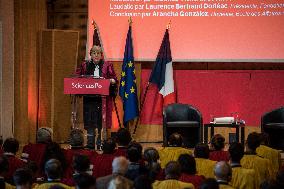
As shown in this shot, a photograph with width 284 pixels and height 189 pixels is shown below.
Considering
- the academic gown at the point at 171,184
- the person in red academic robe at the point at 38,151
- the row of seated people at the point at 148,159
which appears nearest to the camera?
the academic gown at the point at 171,184

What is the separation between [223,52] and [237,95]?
0.90m

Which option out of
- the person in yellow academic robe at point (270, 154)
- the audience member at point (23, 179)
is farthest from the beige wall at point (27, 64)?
the audience member at point (23, 179)

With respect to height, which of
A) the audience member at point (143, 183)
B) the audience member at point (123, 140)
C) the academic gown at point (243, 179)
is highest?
the audience member at point (123, 140)

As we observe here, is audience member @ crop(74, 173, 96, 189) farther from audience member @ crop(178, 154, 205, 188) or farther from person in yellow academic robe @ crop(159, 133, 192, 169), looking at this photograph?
person in yellow academic robe @ crop(159, 133, 192, 169)

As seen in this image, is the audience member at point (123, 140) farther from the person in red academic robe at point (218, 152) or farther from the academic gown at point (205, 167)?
the person in red academic robe at point (218, 152)

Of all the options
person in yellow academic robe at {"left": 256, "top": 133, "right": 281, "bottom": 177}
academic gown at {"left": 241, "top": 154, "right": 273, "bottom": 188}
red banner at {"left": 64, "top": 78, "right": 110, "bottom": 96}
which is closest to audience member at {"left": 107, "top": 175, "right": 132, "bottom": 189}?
academic gown at {"left": 241, "top": 154, "right": 273, "bottom": 188}

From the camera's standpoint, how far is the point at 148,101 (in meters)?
12.1

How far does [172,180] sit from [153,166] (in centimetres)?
88

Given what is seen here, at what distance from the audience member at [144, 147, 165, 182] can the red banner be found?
3096mm

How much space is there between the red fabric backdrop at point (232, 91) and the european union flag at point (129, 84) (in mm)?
453

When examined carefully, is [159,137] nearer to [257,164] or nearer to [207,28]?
[207,28]

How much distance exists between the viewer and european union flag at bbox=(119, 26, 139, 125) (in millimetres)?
11609

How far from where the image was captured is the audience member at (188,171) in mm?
5594

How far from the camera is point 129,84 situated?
11672mm
